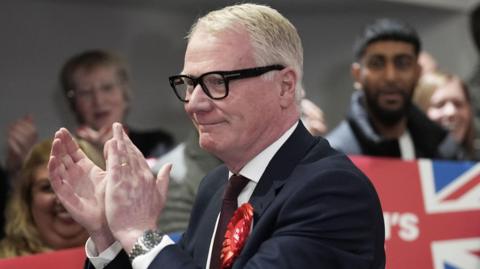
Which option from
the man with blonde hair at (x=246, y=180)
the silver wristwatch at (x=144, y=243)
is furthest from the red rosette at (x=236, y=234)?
the silver wristwatch at (x=144, y=243)

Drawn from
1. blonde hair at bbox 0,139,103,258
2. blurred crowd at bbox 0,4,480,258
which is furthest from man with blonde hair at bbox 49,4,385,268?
blurred crowd at bbox 0,4,480,258

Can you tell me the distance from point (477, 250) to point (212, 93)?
1.50m

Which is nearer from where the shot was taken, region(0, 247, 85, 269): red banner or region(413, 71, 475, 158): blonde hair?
region(0, 247, 85, 269): red banner

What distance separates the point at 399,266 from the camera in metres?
2.88

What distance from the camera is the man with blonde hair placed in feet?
5.81

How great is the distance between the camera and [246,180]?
6.40 ft

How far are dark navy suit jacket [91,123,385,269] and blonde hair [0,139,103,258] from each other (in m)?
1.11

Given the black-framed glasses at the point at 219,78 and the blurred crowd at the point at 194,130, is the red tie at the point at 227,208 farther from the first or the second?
the blurred crowd at the point at 194,130

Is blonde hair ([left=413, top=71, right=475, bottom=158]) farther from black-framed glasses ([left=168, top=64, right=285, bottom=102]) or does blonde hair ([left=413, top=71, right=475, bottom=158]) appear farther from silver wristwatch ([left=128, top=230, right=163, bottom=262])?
silver wristwatch ([left=128, top=230, right=163, bottom=262])

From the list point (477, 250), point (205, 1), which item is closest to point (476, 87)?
point (205, 1)

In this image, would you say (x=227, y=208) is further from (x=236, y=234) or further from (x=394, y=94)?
(x=394, y=94)

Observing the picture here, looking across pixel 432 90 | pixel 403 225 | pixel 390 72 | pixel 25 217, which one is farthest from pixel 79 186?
pixel 432 90

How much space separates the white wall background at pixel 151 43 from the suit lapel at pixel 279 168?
1.60 meters

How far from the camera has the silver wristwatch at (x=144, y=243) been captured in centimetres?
178
